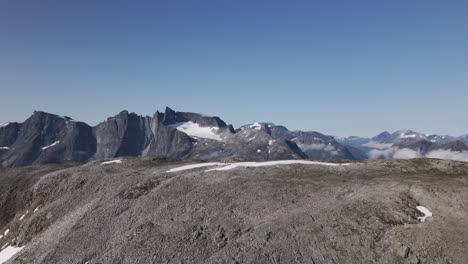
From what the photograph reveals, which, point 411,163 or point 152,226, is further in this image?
point 411,163

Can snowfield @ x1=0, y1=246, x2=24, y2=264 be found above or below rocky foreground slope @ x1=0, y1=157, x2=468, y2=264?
below

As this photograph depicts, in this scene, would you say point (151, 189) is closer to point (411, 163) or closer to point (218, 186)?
point (218, 186)

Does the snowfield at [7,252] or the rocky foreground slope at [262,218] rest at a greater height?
the rocky foreground slope at [262,218]

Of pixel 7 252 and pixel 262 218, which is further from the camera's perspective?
pixel 7 252

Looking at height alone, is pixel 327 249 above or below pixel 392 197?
below

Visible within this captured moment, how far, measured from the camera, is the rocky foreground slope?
2858 cm

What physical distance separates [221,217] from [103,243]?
1458 centimetres

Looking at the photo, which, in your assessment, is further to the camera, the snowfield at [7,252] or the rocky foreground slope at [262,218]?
the snowfield at [7,252]

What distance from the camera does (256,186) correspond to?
43.7 meters

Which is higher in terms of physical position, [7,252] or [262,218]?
[262,218]

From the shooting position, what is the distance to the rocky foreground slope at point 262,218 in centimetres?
2858

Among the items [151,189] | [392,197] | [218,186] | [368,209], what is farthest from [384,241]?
[151,189]

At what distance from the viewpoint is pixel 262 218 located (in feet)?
116

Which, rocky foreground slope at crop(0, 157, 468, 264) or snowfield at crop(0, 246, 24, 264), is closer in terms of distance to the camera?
rocky foreground slope at crop(0, 157, 468, 264)
